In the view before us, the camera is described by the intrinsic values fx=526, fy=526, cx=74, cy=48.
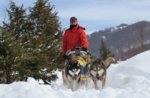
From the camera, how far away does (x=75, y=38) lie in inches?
611

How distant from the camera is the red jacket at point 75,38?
15.4 m

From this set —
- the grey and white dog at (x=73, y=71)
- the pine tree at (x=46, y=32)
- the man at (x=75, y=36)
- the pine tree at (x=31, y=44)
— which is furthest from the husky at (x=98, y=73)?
the pine tree at (x=46, y=32)

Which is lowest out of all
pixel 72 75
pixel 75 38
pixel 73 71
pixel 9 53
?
pixel 9 53

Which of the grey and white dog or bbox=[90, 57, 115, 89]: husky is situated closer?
the grey and white dog

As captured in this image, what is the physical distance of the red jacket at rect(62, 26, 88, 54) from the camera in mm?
15359

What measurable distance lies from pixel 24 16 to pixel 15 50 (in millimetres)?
7265

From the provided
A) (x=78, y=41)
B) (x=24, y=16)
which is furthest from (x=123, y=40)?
(x=78, y=41)

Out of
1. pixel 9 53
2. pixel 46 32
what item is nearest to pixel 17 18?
pixel 46 32

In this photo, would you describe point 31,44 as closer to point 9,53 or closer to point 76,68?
point 9,53

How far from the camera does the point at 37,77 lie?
29.3 metres

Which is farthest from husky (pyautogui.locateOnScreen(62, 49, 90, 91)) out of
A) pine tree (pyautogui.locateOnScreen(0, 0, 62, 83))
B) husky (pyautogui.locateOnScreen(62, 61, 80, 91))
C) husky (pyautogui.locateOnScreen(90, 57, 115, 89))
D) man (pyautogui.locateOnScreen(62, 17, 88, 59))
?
pine tree (pyautogui.locateOnScreen(0, 0, 62, 83))

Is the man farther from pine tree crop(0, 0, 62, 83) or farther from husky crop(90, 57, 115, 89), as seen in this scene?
pine tree crop(0, 0, 62, 83)

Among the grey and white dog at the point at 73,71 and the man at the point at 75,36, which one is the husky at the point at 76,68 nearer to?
the grey and white dog at the point at 73,71

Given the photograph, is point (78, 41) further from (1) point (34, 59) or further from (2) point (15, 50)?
(1) point (34, 59)
